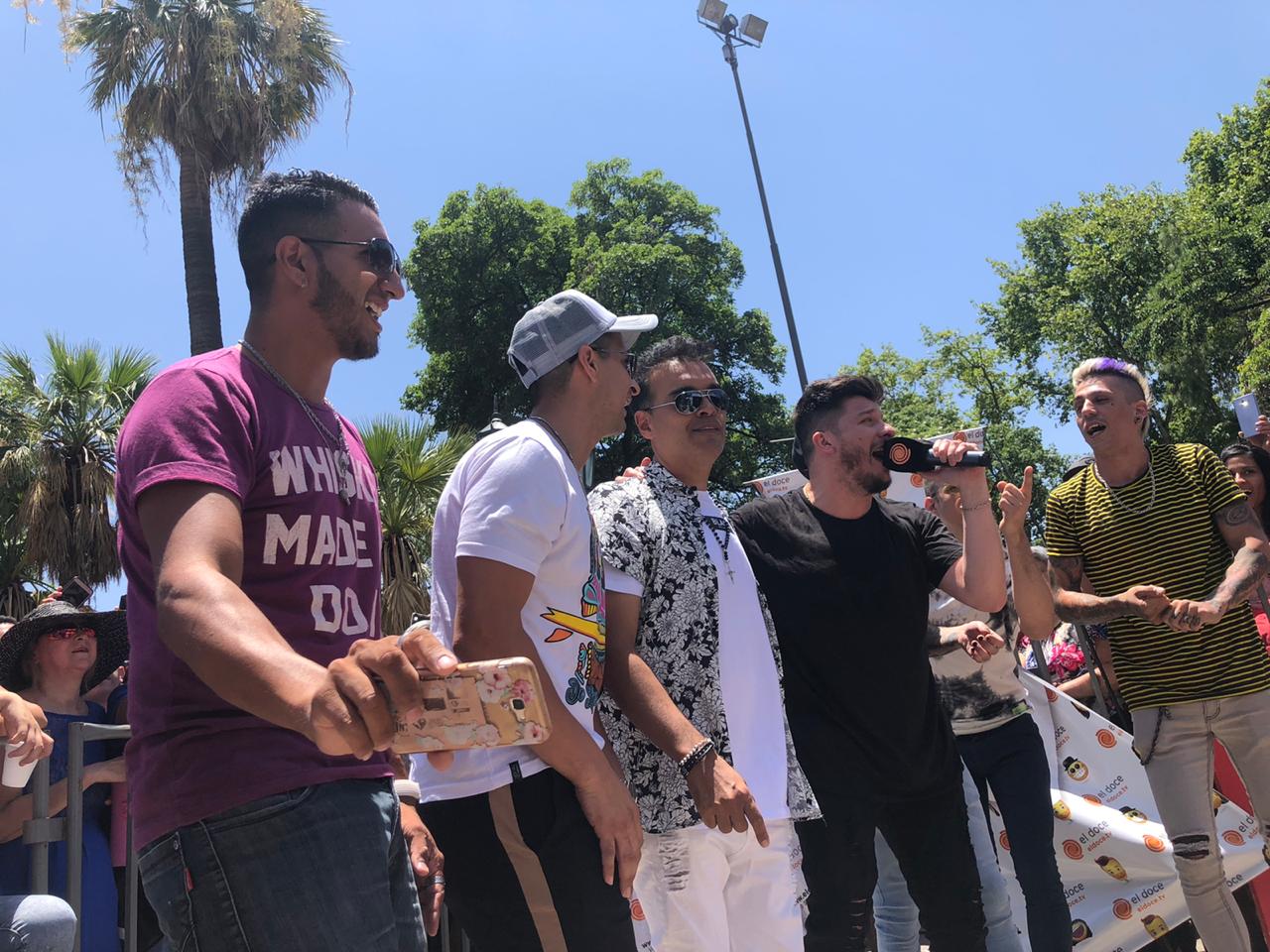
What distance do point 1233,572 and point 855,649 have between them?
1.72 m

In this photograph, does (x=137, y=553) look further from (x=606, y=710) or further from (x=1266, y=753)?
(x=1266, y=753)

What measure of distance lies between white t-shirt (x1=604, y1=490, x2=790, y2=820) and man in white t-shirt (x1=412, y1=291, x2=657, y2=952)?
745 mm

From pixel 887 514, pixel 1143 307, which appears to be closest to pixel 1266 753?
pixel 887 514

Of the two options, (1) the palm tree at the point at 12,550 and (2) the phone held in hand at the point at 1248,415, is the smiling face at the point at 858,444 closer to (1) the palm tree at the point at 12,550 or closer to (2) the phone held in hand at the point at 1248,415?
(2) the phone held in hand at the point at 1248,415

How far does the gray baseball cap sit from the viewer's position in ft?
10.3

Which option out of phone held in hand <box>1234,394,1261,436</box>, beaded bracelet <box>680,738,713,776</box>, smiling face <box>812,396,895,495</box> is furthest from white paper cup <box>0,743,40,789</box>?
phone held in hand <box>1234,394,1261,436</box>

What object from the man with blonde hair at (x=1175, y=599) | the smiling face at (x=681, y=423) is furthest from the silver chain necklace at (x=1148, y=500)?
the smiling face at (x=681, y=423)

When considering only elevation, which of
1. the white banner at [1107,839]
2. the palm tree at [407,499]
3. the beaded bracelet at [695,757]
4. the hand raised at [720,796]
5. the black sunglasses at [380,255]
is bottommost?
the white banner at [1107,839]

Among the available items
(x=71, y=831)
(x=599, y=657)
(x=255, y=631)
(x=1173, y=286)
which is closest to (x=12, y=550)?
(x=71, y=831)

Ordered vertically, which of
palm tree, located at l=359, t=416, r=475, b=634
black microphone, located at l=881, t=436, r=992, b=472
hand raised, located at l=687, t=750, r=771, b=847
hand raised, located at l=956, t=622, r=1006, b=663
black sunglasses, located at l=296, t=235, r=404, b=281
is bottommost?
hand raised, located at l=687, t=750, r=771, b=847

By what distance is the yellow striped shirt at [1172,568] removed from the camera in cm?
466

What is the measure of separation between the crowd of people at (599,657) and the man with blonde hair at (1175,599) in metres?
0.01

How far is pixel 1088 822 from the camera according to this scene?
5.68 metres

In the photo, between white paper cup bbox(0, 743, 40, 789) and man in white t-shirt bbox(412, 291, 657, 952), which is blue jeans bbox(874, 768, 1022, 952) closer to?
man in white t-shirt bbox(412, 291, 657, 952)
